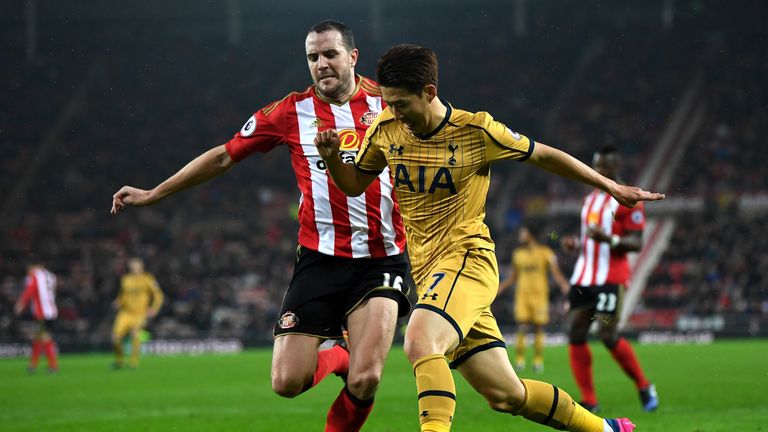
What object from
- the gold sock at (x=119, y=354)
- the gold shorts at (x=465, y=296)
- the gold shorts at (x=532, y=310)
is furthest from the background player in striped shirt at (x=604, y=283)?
the gold sock at (x=119, y=354)

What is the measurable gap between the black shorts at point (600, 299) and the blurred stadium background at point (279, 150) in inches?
662

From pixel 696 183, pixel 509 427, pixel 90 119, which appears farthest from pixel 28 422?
pixel 90 119

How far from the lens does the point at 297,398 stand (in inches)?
496

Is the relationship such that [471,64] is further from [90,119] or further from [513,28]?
[90,119]

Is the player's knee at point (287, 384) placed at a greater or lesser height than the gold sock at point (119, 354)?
greater

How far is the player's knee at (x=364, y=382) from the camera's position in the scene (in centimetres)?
604

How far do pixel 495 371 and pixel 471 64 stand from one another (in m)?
31.3

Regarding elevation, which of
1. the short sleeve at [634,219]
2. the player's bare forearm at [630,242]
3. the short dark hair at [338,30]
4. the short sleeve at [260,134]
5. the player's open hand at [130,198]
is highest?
the short dark hair at [338,30]

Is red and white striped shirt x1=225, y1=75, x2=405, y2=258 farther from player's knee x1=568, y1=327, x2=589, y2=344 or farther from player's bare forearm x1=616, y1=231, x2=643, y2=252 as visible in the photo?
player's bare forearm x1=616, y1=231, x2=643, y2=252

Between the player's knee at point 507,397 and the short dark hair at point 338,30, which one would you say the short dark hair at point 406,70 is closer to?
the short dark hair at point 338,30

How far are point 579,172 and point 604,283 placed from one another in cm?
481

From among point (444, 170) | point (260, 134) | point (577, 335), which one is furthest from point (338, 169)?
point (577, 335)

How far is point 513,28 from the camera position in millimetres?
37250

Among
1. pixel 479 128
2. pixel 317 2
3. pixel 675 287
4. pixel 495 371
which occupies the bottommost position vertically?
pixel 675 287
